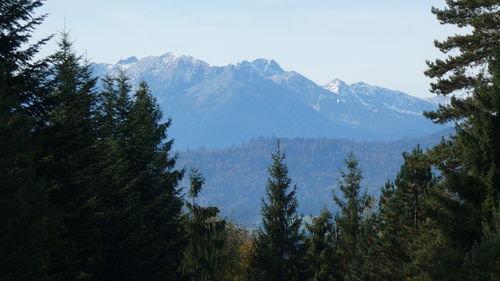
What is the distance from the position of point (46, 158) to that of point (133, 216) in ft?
31.5

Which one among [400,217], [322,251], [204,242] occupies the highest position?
[400,217]

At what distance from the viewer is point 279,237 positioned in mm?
45688

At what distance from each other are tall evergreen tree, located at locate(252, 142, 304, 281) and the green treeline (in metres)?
0.11

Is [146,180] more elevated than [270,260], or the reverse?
[146,180]

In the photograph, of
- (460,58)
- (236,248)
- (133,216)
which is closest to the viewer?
(460,58)

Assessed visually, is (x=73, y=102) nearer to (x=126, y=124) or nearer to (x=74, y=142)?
(x=74, y=142)

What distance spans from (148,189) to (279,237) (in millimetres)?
12677

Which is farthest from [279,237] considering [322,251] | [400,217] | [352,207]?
[400,217]

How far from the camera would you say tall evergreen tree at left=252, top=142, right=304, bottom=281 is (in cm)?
4484

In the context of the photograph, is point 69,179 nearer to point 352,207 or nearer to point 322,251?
point 322,251

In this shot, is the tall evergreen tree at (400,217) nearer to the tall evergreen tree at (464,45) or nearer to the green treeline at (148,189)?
the green treeline at (148,189)

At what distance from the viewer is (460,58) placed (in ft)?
77.0

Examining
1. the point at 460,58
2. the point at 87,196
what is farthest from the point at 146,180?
the point at 460,58

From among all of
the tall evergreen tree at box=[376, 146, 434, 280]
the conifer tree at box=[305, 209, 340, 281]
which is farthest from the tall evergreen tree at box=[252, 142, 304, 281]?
the tall evergreen tree at box=[376, 146, 434, 280]
